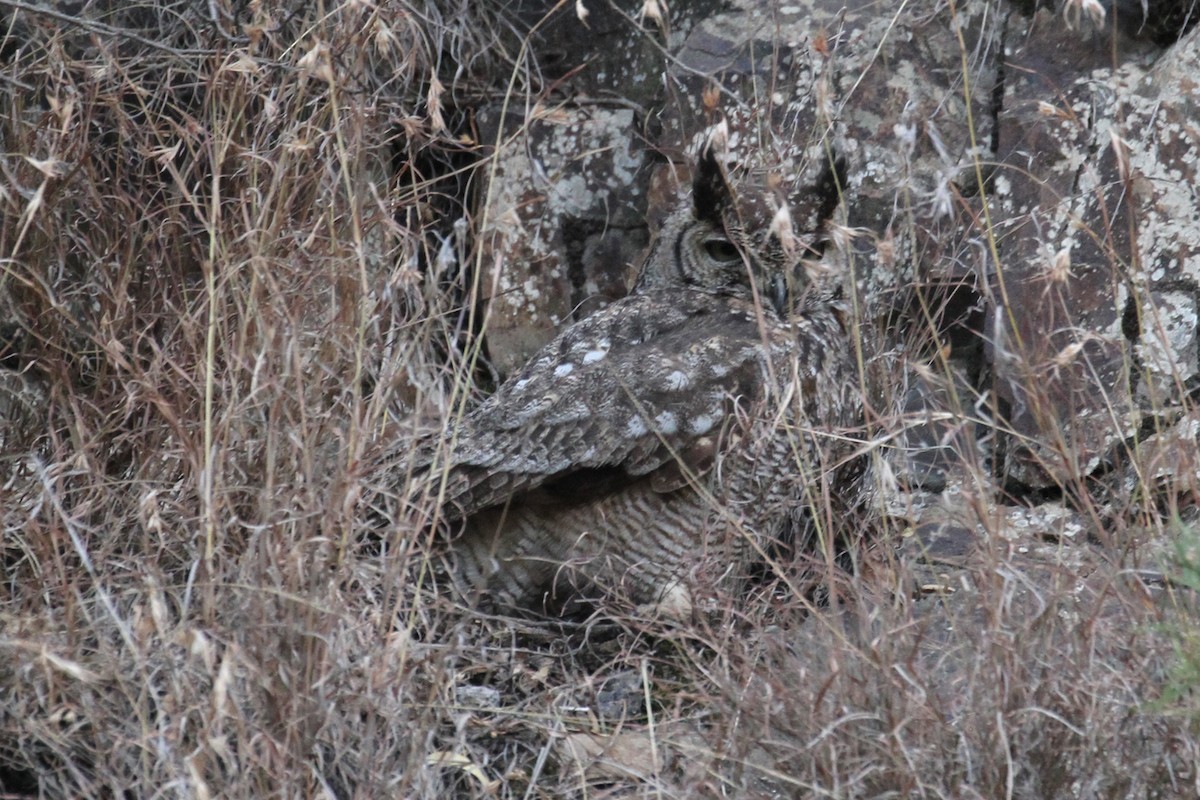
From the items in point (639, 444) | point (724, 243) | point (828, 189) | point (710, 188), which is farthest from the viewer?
point (724, 243)

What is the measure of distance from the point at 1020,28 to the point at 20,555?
2851 mm

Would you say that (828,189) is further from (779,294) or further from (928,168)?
(928,168)

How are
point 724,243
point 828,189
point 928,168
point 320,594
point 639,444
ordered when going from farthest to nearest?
point 928,168 < point 724,243 < point 828,189 < point 639,444 < point 320,594

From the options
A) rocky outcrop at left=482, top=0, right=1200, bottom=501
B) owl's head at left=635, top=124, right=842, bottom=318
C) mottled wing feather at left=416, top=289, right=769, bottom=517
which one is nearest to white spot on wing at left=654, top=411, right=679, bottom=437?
mottled wing feather at left=416, top=289, right=769, bottom=517

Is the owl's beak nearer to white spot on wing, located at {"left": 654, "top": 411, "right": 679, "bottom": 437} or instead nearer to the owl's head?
the owl's head

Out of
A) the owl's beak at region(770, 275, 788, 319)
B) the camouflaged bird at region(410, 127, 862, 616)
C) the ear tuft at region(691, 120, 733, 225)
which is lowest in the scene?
the camouflaged bird at region(410, 127, 862, 616)

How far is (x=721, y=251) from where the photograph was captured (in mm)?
3678

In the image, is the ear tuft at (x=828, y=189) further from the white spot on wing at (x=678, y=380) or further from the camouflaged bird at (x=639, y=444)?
the white spot on wing at (x=678, y=380)

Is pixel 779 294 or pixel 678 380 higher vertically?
pixel 779 294

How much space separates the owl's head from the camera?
135 inches

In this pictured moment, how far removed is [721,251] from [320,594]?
1.75 m

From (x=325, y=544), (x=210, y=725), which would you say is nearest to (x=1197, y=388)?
(x=325, y=544)

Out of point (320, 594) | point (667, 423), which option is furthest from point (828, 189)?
point (320, 594)

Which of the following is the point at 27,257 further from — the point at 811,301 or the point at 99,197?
the point at 811,301
